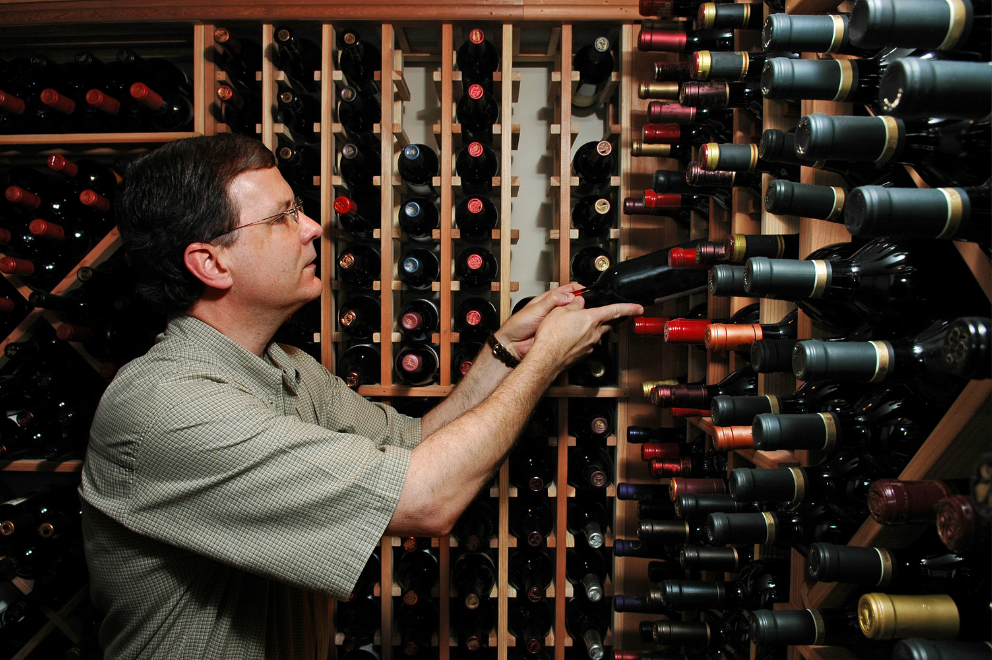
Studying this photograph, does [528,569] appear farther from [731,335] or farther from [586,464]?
[731,335]

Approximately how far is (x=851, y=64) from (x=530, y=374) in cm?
68

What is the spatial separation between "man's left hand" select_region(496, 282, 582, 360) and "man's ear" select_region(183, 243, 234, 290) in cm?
59

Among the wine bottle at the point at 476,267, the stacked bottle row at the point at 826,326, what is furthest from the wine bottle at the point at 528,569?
the wine bottle at the point at 476,267

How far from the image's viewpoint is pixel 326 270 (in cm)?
134

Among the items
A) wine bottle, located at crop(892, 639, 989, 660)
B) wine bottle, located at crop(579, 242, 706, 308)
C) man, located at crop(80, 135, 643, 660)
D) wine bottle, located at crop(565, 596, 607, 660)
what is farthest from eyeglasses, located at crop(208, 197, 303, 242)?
wine bottle, located at crop(565, 596, 607, 660)

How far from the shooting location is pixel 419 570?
1455 millimetres

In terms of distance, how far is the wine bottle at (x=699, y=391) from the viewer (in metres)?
0.88

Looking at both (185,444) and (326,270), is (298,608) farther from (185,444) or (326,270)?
(326,270)

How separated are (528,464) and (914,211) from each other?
1.11 m

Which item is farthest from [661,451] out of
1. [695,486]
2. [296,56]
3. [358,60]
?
[296,56]

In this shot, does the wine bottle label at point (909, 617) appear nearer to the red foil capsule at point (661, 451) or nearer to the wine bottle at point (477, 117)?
the red foil capsule at point (661, 451)

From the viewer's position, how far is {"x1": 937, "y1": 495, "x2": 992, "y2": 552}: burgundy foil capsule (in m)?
0.36

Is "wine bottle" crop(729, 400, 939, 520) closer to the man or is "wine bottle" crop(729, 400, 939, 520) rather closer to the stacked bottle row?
the stacked bottle row

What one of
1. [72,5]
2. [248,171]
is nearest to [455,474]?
[248,171]
